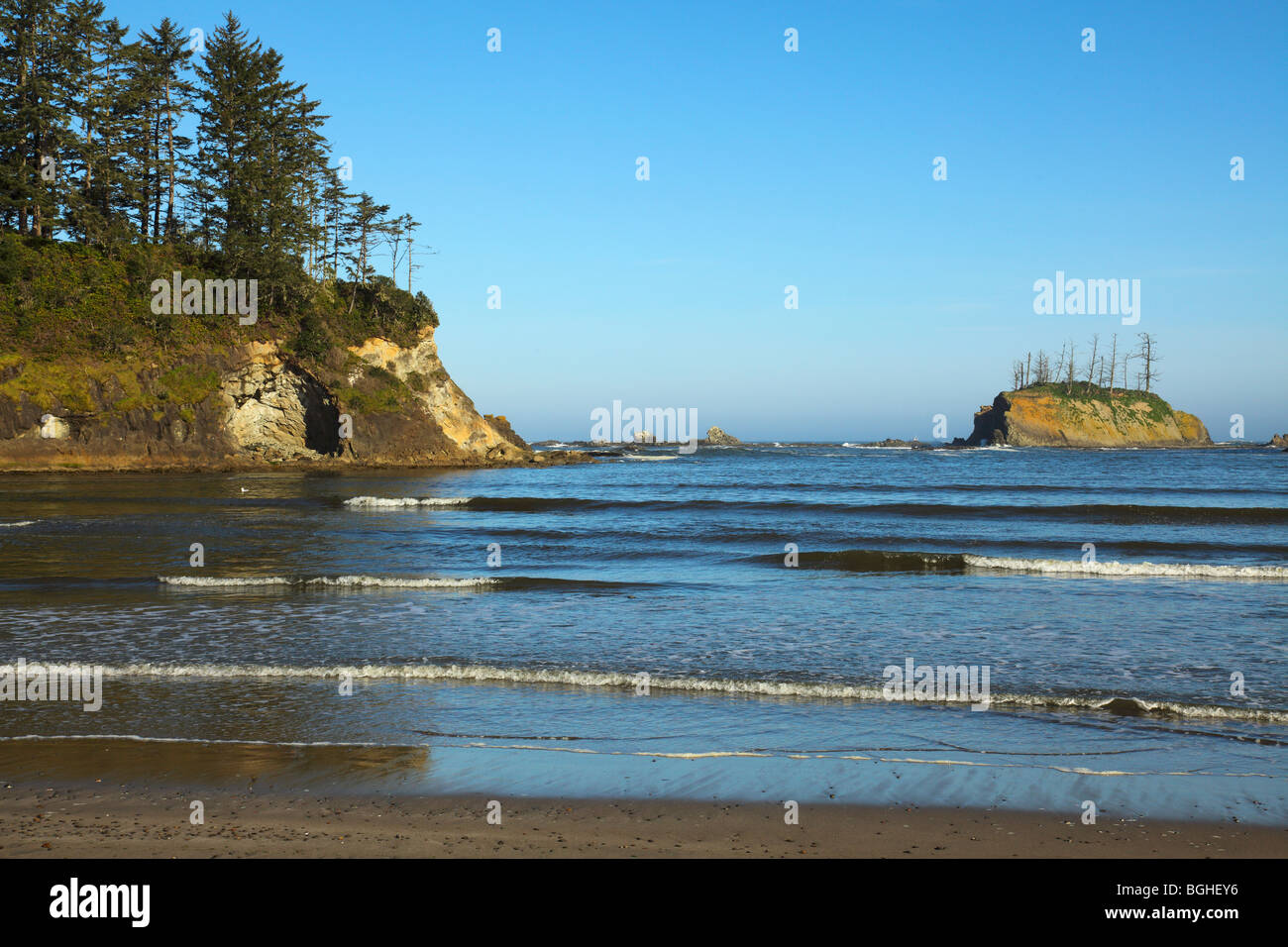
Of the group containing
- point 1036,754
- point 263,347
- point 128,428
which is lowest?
point 1036,754

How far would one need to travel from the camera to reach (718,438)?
450 ft

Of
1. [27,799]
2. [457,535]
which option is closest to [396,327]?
[457,535]

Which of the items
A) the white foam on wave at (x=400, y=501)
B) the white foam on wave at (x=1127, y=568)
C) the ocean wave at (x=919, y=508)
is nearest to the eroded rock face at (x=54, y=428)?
the white foam on wave at (x=400, y=501)

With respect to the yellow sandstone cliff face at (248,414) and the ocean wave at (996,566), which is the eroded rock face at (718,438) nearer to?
the yellow sandstone cliff face at (248,414)

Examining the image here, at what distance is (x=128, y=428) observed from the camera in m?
44.7

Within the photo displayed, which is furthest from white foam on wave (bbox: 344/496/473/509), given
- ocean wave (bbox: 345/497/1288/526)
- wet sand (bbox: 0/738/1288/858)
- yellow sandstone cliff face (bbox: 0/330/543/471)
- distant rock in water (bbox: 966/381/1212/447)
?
distant rock in water (bbox: 966/381/1212/447)

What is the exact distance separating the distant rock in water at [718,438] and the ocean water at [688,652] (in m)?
110

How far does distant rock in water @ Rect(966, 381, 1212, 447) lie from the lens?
117250 mm

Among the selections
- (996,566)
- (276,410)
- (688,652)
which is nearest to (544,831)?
(688,652)

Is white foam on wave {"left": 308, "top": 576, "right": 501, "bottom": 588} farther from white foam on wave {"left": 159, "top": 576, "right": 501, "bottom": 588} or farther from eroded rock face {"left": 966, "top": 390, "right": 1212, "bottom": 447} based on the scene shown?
eroded rock face {"left": 966, "top": 390, "right": 1212, "bottom": 447}

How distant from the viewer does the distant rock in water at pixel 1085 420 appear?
11725 centimetres

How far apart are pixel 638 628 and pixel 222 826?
717 cm
